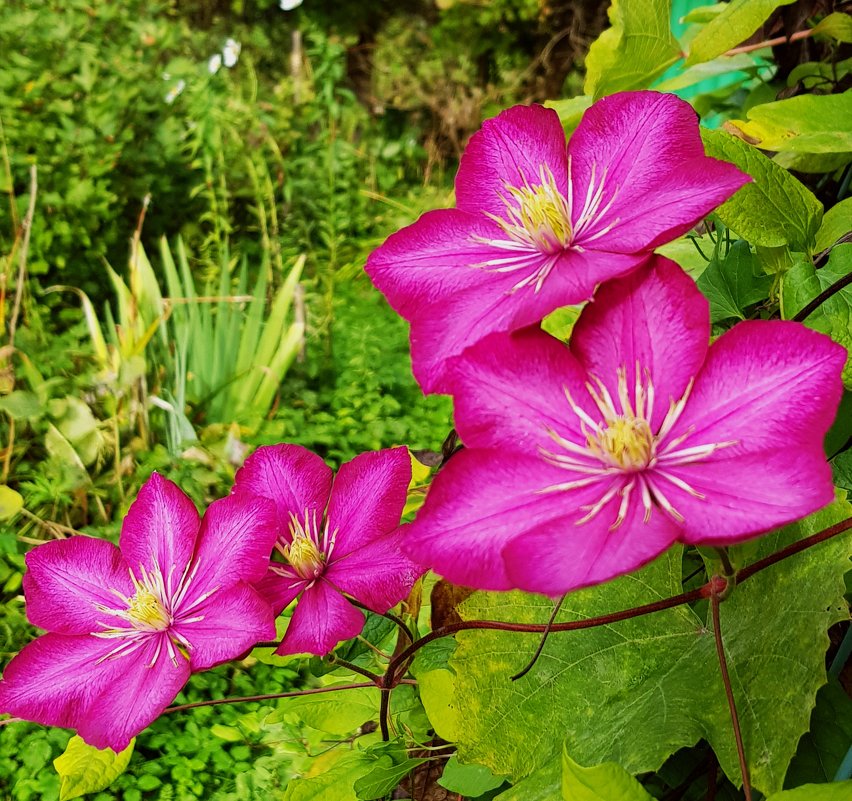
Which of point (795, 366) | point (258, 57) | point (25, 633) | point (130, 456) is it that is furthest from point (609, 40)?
point (258, 57)

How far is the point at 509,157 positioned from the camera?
421mm

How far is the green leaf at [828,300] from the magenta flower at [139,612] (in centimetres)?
28

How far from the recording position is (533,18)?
5.15m

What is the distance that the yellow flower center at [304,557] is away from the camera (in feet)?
1.47

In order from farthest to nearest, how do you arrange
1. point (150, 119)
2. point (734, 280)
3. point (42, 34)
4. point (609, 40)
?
point (150, 119), point (42, 34), point (609, 40), point (734, 280)

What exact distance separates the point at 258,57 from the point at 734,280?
5.70m

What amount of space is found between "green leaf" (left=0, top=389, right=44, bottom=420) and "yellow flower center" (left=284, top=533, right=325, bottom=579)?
1833mm

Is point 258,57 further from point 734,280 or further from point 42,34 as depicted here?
point 734,280

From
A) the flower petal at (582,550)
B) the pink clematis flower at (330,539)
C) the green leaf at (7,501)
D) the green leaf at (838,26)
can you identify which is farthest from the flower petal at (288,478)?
the green leaf at (7,501)

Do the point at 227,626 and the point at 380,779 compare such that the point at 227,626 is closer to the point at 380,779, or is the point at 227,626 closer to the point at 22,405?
the point at 380,779

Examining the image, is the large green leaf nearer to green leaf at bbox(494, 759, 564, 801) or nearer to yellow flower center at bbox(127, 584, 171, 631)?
green leaf at bbox(494, 759, 564, 801)

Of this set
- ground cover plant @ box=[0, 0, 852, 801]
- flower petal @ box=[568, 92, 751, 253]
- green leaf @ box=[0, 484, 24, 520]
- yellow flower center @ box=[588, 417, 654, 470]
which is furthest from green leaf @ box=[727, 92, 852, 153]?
green leaf @ box=[0, 484, 24, 520]

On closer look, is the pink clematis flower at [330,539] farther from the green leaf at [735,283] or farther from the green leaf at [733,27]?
the green leaf at [733,27]

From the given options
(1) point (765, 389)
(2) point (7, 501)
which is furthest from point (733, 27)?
(2) point (7, 501)
